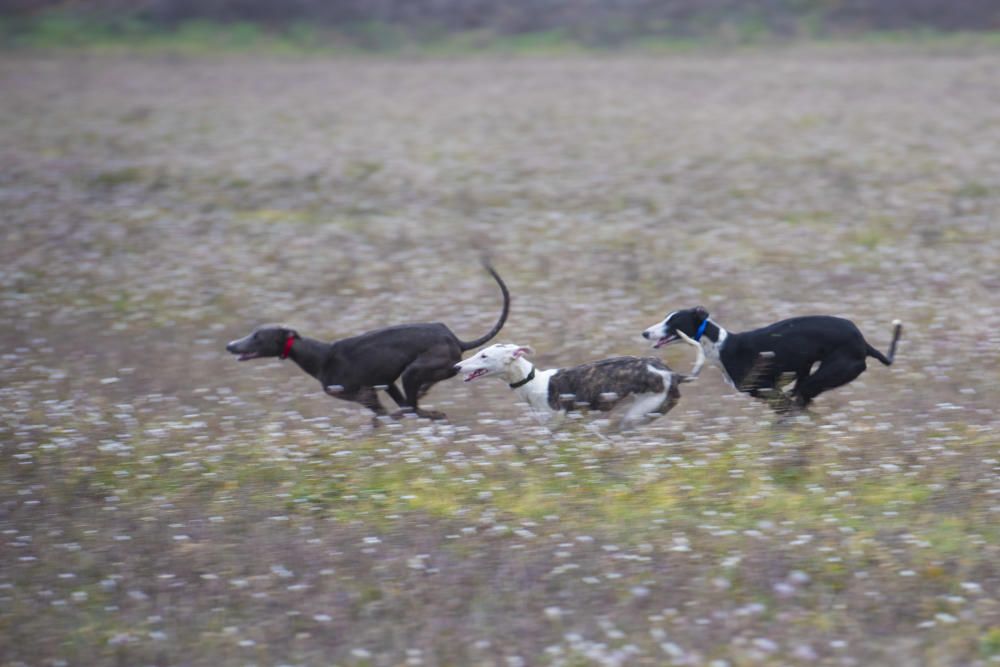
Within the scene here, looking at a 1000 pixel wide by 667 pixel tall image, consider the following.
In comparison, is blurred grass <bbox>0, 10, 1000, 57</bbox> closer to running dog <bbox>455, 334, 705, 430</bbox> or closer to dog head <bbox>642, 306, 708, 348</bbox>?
dog head <bbox>642, 306, 708, 348</bbox>

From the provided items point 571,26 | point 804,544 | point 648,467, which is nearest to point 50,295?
point 648,467

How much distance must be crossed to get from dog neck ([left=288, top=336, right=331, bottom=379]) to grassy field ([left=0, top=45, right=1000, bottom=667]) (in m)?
0.44

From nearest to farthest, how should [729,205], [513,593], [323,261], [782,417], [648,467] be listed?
1. [513,593]
2. [648,467]
3. [782,417]
4. [323,261]
5. [729,205]

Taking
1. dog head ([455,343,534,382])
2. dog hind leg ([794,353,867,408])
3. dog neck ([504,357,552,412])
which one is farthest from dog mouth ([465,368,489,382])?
dog hind leg ([794,353,867,408])

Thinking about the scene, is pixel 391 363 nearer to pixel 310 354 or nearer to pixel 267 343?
pixel 310 354

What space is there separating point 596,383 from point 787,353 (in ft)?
4.65

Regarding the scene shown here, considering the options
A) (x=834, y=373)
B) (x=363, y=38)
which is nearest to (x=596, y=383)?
(x=834, y=373)

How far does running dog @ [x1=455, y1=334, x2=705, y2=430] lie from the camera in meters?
8.33

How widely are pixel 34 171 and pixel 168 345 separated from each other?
948 centimetres

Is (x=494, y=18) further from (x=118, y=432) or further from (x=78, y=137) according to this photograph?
(x=118, y=432)

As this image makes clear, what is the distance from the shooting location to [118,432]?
8.90 m

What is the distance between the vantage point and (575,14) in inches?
1319

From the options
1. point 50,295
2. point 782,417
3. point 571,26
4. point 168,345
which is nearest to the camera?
point 782,417

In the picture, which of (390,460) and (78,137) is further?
(78,137)
